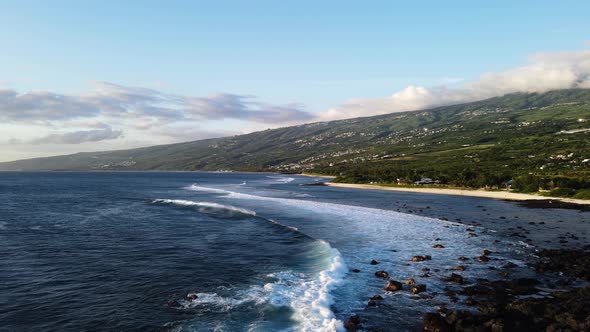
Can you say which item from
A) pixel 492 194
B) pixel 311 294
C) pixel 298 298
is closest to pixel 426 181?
pixel 492 194

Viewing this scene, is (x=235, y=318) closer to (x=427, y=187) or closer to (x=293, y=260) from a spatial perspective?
(x=293, y=260)

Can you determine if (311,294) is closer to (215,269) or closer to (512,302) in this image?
(215,269)

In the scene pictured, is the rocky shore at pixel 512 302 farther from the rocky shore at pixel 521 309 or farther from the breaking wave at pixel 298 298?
the breaking wave at pixel 298 298

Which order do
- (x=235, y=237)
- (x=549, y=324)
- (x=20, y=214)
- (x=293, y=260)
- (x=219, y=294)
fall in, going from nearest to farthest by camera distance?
1. (x=549, y=324)
2. (x=219, y=294)
3. (x=293, y=260)
4. (x=235, y=237)
5. (x=20, y=214)

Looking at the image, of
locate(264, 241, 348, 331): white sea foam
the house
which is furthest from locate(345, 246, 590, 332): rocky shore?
the house

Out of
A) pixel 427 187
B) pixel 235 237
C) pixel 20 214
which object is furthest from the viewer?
pixel 427 187

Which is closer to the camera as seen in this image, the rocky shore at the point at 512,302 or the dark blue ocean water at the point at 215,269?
the rocky shore at the point at 512,302

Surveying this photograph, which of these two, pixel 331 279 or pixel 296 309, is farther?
pixel 331 279

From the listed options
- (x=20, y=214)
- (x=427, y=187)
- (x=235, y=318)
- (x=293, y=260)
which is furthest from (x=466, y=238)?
(x=427, y=187)

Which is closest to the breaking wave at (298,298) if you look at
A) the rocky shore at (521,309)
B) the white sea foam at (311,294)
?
the white sea foam at (311,294)
